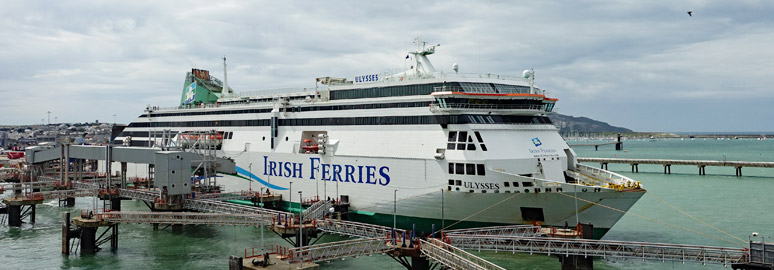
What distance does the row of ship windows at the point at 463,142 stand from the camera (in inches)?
1188

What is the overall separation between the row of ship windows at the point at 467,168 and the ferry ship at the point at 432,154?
5cm

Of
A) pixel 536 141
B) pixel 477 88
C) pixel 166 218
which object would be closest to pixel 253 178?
pixel 166 218

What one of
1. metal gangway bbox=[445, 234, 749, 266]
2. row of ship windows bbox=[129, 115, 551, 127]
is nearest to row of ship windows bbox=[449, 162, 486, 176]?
row of ship windows bbox=[129, 115, 551, 127]

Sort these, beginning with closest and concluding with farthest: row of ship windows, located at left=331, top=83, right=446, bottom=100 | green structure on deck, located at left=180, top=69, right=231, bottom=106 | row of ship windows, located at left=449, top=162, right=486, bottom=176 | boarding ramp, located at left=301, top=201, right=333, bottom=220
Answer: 1. row of ship windows, located at left=449, top=162, right=486, bottom=176
2. boarding ramp, located at left=301, top=201, right=333, bottom=220
3. row of ship windows, located at left=331, top=83, right=446, bottom=100
4. green structure on deck, located at left=180, top=69, right=231, bottom=106

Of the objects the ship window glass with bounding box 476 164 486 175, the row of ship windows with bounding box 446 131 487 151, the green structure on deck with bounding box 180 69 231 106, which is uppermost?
the green structure on deck with bounding box 180 69 231 106

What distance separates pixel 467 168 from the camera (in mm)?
29578

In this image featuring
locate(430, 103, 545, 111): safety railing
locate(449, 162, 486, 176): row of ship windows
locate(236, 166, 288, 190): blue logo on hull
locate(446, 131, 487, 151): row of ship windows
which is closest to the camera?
locate(449, 162, 486, 176): row of ship windows

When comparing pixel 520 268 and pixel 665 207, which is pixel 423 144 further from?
pixel 665 207

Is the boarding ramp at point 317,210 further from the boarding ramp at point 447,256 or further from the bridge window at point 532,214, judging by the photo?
the bridge window at point 532,214

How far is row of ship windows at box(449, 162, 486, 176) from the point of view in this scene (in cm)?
2928

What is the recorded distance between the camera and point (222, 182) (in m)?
45.6

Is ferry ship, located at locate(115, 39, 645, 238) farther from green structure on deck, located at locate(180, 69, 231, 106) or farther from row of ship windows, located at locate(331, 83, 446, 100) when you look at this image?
green structure on deck, located at locate(180, 69, 231, 106)

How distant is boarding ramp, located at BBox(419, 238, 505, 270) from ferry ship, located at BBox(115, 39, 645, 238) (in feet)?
17.1

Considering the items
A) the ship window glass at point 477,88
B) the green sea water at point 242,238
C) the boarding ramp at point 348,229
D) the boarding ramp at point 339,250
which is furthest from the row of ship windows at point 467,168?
the boarding ramp at point 339,250
